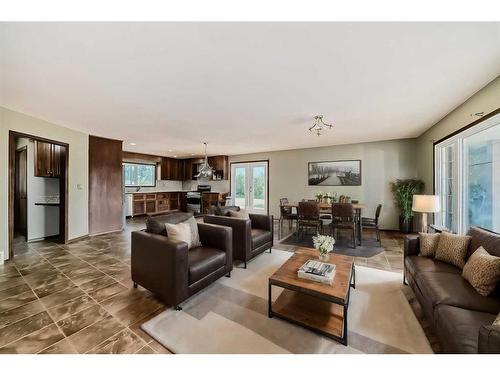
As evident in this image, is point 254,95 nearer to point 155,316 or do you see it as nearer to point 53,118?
point 155,316

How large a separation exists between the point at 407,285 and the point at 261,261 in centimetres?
190

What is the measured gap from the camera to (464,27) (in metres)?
1.45

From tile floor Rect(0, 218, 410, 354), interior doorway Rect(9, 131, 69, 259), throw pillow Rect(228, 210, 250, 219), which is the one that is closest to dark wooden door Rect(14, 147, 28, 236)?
interior doorway Rect(9, 131, 69, 259)

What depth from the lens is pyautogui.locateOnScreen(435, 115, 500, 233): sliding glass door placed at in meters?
2.52

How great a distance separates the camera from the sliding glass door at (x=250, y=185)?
759cm

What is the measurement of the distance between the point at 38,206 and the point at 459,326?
666 cm

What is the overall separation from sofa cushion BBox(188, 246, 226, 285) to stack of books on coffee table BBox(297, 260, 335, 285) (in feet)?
3.25

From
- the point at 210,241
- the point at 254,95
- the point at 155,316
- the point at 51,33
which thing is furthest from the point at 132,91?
the point at 155,316

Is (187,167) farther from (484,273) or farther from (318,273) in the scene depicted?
(484,273)

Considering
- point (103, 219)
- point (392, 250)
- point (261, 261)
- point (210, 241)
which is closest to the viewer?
point (210, 241)

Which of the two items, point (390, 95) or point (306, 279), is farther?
point (390, 95)

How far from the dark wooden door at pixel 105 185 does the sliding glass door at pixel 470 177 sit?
6.83 metres

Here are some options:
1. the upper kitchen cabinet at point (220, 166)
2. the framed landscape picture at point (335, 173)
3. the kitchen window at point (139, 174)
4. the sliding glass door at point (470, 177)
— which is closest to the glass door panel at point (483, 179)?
the sliding glass door at point (470, 177)
